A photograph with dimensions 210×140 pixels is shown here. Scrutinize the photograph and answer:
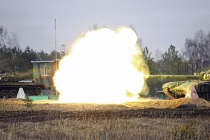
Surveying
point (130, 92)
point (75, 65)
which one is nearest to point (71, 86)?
point (75, 65)

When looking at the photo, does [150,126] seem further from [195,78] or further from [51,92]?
[51,92]

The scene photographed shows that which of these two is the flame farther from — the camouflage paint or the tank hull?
the camouflage paint

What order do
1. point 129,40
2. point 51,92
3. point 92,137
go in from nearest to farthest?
point 92,137 < point 129,40 < point 51,92

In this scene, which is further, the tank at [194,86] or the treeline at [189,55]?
the treeline at [189,55]

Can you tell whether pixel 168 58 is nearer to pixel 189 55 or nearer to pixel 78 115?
→ pixel 189 55

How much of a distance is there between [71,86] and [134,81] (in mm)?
6085

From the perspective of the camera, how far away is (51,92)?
51.9m

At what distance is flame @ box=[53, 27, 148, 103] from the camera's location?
39125mm

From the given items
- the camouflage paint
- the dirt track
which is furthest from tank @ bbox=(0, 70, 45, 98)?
the dirt track

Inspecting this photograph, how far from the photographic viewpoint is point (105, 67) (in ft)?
129

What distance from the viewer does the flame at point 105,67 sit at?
39125 millimetres

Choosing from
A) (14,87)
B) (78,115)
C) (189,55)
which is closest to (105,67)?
(14,87)

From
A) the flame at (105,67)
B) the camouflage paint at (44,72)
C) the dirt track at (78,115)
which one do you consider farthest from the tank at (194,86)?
the camouflage paint at (44,72)

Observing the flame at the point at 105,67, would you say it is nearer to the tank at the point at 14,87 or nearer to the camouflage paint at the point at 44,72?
the tank at the point at 14,87
